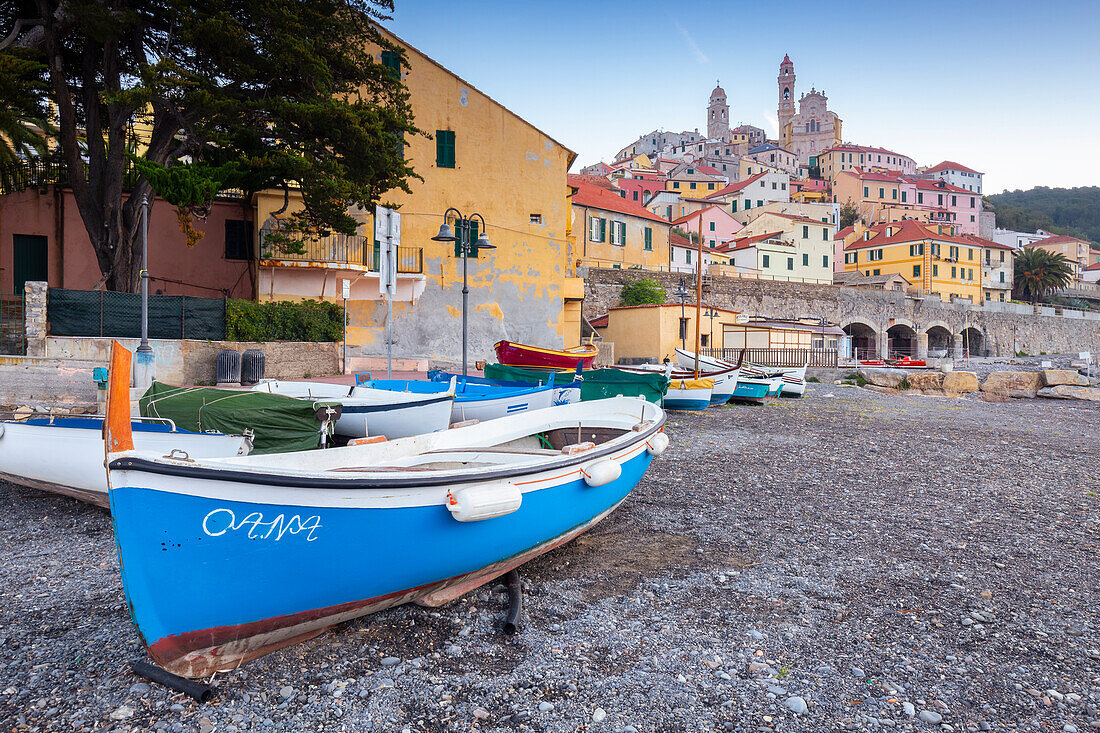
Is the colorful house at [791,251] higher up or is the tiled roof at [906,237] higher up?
the tiled roof at [906,237]

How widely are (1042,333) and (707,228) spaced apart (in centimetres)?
3116

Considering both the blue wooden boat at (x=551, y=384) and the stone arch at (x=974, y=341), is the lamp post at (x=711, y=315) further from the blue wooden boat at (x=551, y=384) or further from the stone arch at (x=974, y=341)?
the stone arch at (x=974, y=341)

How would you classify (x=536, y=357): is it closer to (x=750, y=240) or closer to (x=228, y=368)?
(x=228, y=368)

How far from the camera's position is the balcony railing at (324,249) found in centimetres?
1677

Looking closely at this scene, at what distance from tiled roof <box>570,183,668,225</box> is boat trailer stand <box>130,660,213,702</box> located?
123 ft

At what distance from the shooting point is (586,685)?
340 cm

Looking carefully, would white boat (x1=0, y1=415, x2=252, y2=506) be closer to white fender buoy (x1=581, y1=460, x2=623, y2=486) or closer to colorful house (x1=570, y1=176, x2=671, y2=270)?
white fender buoy (x1=581, y1=460, x2=623, y2=486)

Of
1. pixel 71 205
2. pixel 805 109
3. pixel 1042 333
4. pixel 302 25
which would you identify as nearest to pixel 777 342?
pixel 302 25

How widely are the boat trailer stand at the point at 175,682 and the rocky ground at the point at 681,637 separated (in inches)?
2.1

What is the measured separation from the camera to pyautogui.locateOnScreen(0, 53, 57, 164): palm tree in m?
11.6

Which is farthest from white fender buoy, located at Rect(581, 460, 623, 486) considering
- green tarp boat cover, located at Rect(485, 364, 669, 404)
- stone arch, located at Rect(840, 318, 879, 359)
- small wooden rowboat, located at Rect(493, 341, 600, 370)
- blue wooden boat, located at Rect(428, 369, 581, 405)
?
stone arch, located at Rect(840, 318, 879, 359)

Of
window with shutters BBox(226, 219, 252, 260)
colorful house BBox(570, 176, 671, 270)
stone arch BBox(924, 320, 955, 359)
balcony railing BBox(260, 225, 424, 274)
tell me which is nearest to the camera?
balcony railing BBox(260, 225, 424, 274)

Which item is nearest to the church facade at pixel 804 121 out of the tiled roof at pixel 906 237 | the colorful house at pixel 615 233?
the tiled roof at pixel 906 237

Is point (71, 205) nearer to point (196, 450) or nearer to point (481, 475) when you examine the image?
point (196, 450)
